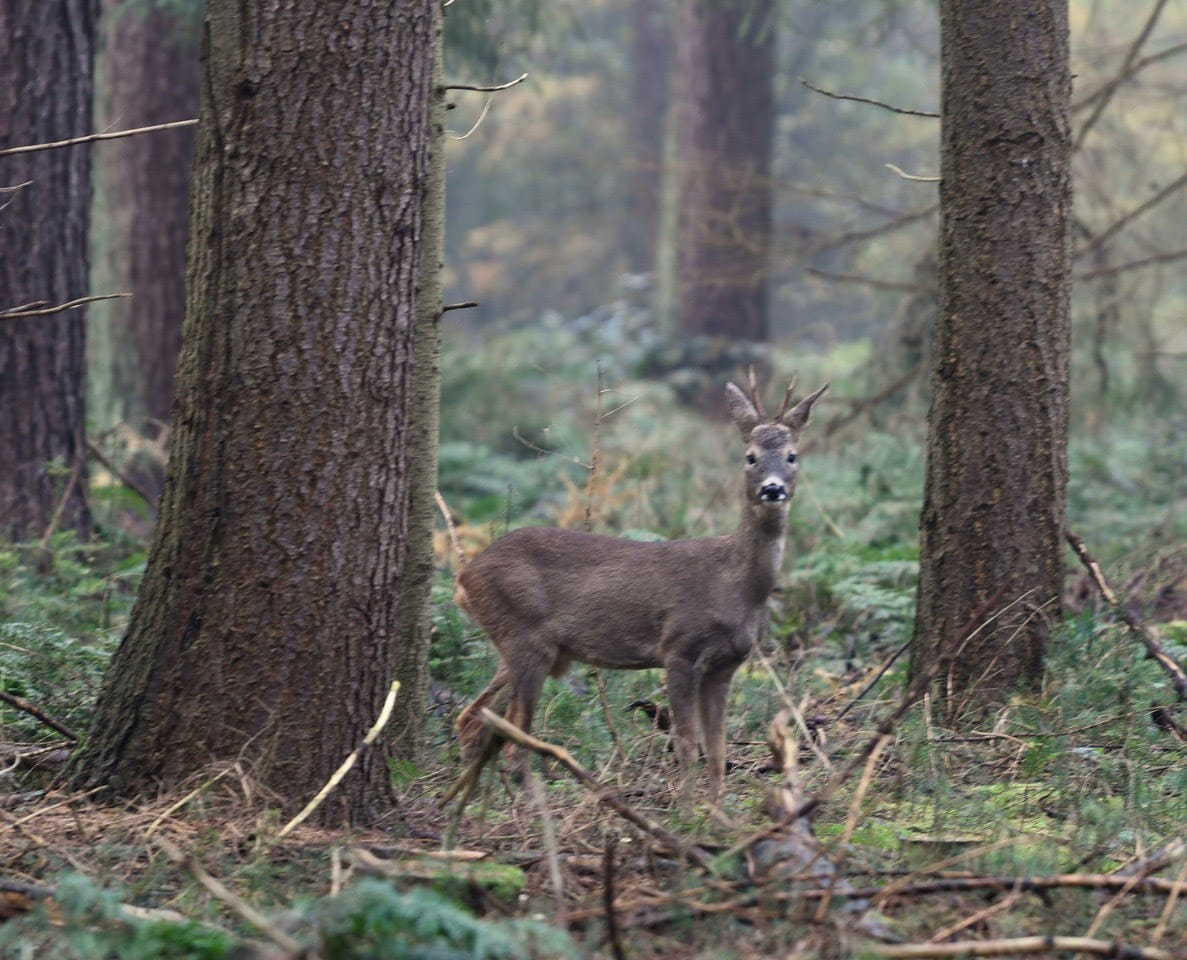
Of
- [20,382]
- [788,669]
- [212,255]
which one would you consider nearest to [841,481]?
[788,669]

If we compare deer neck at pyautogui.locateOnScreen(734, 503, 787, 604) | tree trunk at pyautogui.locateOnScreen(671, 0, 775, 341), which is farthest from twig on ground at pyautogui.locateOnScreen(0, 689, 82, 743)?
Result: tree trunk at pyautogui.locateOnScreen(671, 0, 775, 341)

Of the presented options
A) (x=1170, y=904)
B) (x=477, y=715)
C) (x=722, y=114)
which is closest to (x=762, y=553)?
(x=477, y=715)

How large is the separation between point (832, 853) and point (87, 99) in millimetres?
6297

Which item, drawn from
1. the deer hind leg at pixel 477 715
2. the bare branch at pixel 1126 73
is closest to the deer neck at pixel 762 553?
the deer hind leg at pixel 477 715

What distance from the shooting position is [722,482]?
10.9 meters

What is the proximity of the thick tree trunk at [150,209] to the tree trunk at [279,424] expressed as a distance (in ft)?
22.9

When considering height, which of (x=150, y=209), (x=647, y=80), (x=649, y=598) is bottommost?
(x=649, y=598)

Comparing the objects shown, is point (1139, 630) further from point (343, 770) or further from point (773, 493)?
point (343, 770)

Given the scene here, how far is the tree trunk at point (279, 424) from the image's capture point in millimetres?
4523

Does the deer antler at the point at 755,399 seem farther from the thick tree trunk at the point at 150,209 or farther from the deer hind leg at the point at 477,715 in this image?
the thick tree trunk at the point at 150,209

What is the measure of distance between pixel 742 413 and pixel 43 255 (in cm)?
425

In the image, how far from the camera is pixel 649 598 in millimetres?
5863

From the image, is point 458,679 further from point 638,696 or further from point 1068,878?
point 1068,878

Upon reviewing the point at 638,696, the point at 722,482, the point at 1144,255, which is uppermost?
the point at 1144,255
